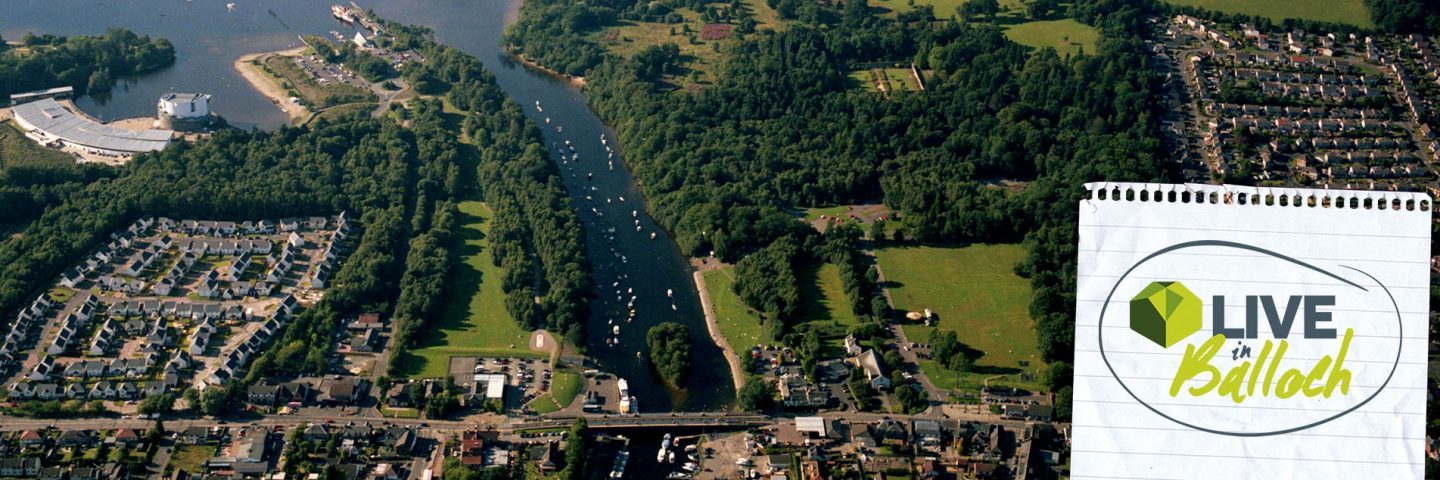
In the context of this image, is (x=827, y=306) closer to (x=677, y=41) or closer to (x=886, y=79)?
(x=886, y=79)

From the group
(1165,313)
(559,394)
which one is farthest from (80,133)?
(1165,313)

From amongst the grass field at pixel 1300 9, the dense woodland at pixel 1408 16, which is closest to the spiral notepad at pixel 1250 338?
the dense woodland at pixel 1408 16

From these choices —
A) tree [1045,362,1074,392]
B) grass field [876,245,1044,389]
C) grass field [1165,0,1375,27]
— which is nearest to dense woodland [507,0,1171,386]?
grass field [876,245,1044,389]

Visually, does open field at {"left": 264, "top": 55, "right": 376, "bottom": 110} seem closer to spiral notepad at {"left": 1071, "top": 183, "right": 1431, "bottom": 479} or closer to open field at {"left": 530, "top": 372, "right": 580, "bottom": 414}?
Answer: open field at {"left": 530, "top": 372, "right": 580, "bottom": 414}

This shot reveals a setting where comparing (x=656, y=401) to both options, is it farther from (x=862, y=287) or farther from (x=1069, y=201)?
(x=1069, y=201)

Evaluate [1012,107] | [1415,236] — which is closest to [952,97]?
[1012,107]

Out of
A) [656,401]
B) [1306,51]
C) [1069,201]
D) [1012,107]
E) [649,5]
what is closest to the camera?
[656,401]
